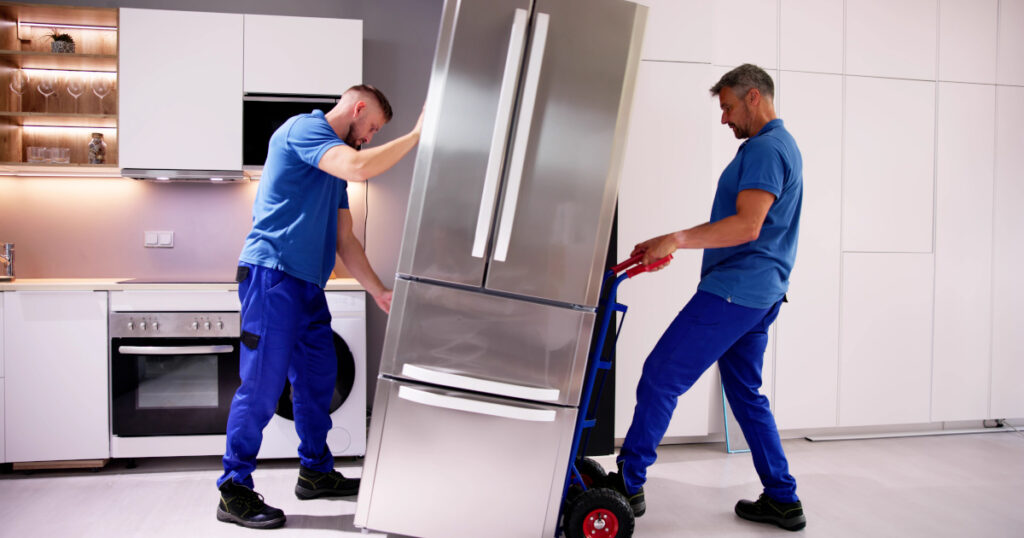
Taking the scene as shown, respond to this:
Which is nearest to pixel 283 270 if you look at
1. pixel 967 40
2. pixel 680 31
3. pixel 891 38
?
pixel 680 31

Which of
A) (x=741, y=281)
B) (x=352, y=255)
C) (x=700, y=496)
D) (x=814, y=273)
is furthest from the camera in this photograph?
(x=814, y=273)

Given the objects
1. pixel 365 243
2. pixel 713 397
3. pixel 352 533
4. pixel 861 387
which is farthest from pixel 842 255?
pixel 352 533

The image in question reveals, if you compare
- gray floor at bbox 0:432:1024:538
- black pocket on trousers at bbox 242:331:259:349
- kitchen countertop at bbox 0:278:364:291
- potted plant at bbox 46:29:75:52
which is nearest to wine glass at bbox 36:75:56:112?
potted plant at bbox 46:29:75:52

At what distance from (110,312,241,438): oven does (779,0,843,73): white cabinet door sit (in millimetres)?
3041

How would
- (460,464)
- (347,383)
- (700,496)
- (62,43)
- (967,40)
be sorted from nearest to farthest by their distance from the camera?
(460,464)
(700,496)
(347,383)
(62,43)
(967,40)

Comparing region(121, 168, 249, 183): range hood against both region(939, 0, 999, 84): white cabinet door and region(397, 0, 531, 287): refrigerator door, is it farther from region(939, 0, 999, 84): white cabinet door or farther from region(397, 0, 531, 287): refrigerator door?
region(939, 0, 999, 84): white cabinet door

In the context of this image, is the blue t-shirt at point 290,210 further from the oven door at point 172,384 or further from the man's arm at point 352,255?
the oven door at point 172,384

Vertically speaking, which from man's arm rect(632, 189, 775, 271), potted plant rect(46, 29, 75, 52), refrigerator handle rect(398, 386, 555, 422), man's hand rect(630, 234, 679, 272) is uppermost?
potted plant rect(46, 29, 75, 52)

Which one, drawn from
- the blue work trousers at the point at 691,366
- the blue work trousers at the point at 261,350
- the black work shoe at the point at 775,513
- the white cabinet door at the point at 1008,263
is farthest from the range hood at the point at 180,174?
the white cabinet door at the point at 1008,263

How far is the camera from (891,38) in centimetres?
350

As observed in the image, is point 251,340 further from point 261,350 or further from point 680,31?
point 680,31

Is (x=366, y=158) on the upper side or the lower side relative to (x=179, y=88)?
lower

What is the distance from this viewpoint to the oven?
110 inches

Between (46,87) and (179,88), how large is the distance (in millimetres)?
845
